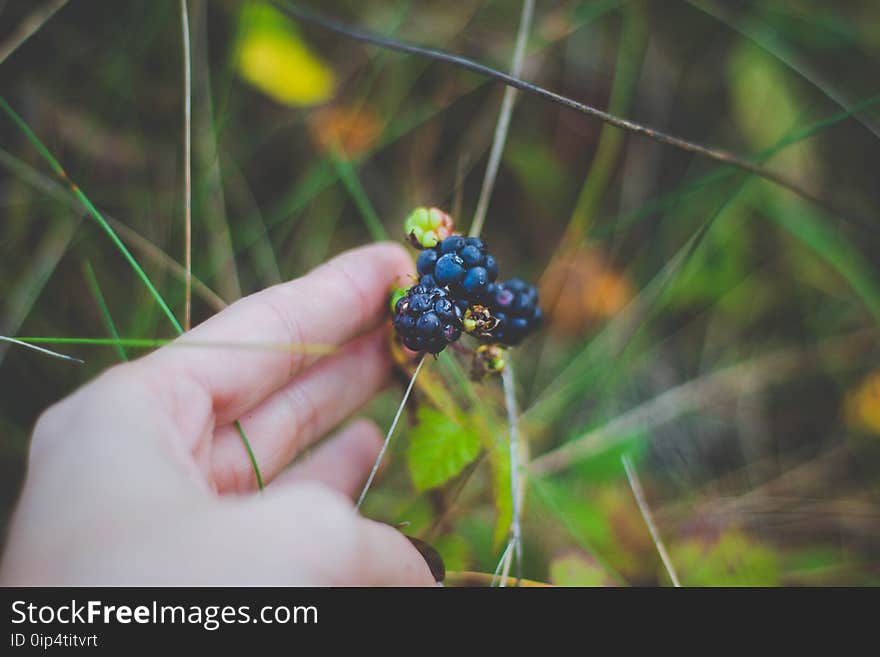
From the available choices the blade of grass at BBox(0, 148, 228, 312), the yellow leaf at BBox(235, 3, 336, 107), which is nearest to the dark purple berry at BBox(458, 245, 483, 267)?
the blade of grass at BBox(0, 148, 228, 312)

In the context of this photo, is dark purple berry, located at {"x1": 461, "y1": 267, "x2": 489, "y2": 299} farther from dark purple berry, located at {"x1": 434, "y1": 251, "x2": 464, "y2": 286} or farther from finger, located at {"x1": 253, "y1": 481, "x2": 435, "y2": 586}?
finger, located at {"x1": 253, "y1": 481, "x2": 435, "y2": 586}

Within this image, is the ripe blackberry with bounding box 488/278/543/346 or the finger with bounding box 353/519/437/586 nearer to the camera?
the finger with bounding box 353/519/437/586

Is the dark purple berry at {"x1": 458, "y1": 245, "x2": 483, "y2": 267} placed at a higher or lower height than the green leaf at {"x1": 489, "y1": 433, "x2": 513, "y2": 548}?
higher

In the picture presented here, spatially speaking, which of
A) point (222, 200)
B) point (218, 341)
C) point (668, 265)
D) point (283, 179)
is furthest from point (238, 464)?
point (668, 265)

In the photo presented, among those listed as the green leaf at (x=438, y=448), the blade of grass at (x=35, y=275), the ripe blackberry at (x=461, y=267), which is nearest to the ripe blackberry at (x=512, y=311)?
the ripe blackberry at (x=461, y=267)

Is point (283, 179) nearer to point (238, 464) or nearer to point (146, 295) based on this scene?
point (146, 295)

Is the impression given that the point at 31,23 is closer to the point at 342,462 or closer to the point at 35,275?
the point at 35,275

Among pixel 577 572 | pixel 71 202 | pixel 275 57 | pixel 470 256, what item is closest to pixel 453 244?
pixel 470 256
